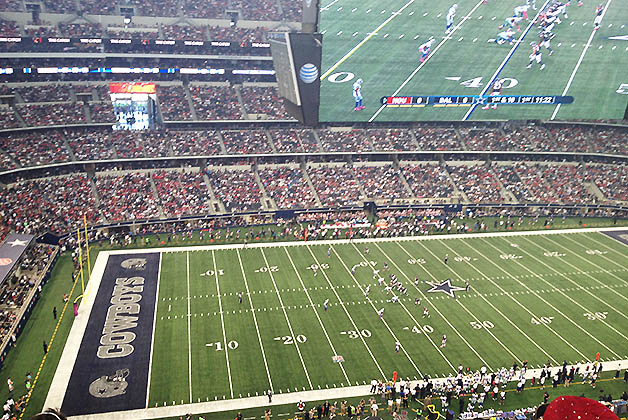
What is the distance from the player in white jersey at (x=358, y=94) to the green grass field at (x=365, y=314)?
34.8 ft

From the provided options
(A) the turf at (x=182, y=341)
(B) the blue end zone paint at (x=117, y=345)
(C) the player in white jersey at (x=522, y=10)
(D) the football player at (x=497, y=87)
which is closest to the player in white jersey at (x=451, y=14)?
(C) the player in white jersey at (x=522, y=10)

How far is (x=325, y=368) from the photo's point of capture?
2519 centimetres

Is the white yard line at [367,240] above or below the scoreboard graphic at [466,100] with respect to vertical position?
below

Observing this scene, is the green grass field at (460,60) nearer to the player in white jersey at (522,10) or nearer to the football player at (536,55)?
the football player at (536,55)

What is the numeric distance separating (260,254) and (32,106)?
84.0ft

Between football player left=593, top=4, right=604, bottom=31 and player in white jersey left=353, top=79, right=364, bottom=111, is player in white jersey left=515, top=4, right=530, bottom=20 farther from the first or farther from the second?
player in white jersey left=353, top=79, right=364, bottom=111

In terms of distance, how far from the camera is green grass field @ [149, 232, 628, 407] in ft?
82.3

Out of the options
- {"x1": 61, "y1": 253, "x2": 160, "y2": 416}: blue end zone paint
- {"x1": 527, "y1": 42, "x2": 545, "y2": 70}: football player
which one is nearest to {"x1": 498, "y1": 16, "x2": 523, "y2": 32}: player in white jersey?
{"x1": 527, "y1": 42, "x2": 545, "y2": 70}: football player

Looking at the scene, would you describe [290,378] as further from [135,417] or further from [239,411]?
[135,417]

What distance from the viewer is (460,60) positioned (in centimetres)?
4312

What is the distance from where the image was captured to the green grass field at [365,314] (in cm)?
2508

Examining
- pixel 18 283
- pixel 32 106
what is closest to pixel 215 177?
pixel 32 106

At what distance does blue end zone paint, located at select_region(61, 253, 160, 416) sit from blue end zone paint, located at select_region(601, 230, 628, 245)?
35068 mm

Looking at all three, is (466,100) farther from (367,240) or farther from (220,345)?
(220,345)
